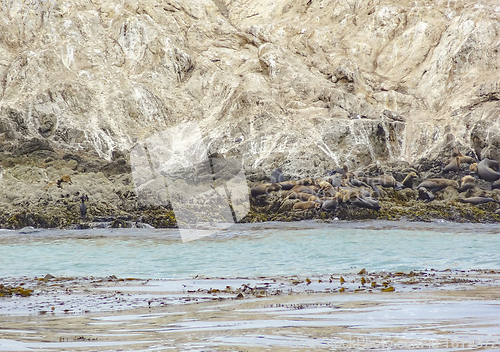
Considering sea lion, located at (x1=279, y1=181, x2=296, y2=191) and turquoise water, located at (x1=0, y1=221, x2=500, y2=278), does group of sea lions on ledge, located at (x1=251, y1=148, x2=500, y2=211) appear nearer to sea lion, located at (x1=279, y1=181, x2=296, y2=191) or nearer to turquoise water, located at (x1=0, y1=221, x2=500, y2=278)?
sea lion, located at (x1=279, y1=181, x2=296, y2=191)

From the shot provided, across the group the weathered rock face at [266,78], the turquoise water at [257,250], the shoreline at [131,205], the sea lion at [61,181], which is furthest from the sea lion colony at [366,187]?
the sea lion at [61,181]

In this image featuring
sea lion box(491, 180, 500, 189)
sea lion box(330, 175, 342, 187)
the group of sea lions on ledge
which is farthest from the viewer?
sea lion box(330, 175, 342, 187)

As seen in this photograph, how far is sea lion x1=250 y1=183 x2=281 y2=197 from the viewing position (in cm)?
2941

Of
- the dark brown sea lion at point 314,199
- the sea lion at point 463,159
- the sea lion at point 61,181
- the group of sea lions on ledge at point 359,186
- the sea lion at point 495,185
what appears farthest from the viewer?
the sea lion at point 463,159

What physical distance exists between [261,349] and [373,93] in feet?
142

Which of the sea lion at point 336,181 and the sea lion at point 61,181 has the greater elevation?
the sea lion at point 61,181

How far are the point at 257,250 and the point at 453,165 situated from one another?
18183mm

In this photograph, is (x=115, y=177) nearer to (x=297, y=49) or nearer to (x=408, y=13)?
(x=297, y=49)

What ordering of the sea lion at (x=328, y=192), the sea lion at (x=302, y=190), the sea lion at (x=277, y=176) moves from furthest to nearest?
the sea lion at (x=277, y=176) → the sea lion at (x=302, y=190) → the sea lion at (x=328, y=192)

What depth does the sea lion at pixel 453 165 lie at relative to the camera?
3111cm

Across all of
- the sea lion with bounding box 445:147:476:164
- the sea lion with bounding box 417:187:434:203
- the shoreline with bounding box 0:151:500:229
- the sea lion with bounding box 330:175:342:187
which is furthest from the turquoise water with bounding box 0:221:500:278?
the sea lion with bounding box 445:147:476:164

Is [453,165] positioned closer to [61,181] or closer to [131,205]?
[131,205]

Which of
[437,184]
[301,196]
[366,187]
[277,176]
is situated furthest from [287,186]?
[437,184]

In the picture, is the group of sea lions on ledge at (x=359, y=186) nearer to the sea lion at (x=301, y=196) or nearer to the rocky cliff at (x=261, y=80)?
the sea lion at (x=301, y=196)
